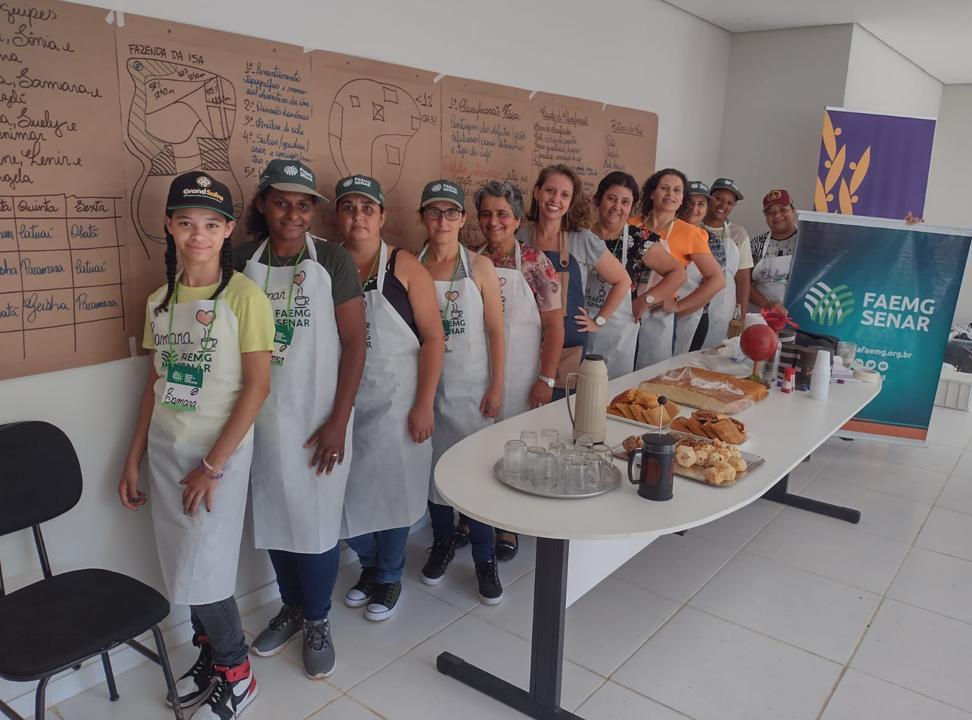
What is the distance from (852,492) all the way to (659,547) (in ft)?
4.44

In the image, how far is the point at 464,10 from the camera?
3.00 metres

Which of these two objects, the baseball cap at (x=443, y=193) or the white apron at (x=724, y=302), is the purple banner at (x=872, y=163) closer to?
the white apron at (x=724, y=302)

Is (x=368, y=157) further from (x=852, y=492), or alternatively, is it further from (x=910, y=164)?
(x=910, y=164)

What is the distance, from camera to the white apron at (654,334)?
11.8 ft

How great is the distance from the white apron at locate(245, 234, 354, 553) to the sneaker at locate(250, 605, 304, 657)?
0.32 meters

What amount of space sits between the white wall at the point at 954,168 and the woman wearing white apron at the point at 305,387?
755cm

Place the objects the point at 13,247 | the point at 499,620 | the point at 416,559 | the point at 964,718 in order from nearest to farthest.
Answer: the point at 13,247
the point at 964,718
the point at 499,620
the point at 416,559

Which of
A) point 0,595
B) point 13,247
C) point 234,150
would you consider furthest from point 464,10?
point 0,595

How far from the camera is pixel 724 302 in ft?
13.9

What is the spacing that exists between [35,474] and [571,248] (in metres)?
2.06

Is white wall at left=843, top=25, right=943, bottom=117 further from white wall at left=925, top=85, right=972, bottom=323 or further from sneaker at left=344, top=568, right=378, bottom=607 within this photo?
sneaker at left=344, top=568, right=378, bottom=607

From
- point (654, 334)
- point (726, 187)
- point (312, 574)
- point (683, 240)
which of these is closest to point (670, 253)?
point (683, 240)

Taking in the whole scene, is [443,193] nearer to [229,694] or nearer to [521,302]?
[521,302]

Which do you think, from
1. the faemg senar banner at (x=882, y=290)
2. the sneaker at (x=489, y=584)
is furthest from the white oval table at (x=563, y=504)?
the faemg senar banner at (x=882, y=290)
